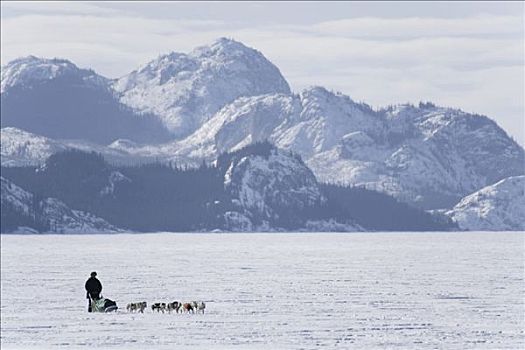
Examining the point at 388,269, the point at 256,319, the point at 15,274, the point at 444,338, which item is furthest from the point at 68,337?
the point at 388,269

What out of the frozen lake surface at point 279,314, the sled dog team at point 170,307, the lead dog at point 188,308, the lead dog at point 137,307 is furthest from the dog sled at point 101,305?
the lead dog at point 188,308

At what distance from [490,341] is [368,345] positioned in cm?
695

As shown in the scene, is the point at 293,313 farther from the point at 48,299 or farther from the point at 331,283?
the point at 331,283

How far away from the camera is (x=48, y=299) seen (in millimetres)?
97938

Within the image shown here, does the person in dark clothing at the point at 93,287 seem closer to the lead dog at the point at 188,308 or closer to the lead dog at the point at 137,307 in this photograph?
the lead dog at the point at 137,307

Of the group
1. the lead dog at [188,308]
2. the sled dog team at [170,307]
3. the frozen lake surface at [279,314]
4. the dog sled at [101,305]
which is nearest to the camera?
the frozen lake surface at [279,314]

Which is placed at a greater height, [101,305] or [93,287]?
[93,287]

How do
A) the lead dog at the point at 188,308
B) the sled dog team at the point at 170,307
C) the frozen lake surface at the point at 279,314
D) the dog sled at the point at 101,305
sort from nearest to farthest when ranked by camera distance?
1. the frozen lake surface at the point at 279,314
2. the dog sled at the point at 101,305
3. the lead dog at the point at 188,308
4. the sled dog team at the point at 170,307

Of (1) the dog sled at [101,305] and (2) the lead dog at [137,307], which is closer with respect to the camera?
(1) the dog sled at [101,305]

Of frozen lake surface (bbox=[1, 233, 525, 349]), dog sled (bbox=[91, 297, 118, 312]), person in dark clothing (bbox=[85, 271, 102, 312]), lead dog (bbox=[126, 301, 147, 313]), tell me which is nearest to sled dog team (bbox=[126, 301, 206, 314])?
lead dog (bbox=[126, 301, 147, 313])

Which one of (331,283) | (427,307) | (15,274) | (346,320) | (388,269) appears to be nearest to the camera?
(346,320)

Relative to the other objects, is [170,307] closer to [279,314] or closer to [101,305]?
[101,305]

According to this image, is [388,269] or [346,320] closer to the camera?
[346,320]

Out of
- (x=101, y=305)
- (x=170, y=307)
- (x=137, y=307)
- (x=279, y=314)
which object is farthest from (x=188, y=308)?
(x=279, y=314)
